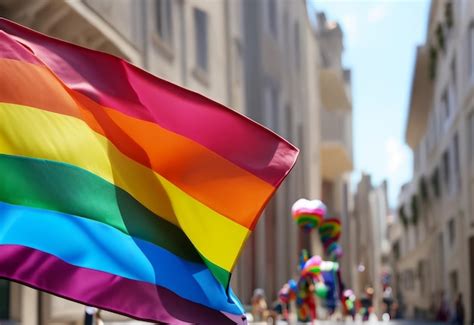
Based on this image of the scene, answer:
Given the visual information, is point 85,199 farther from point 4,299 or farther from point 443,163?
point 443,163

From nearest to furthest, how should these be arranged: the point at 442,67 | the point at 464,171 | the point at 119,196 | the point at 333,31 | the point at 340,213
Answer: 1. the point at 119,196
2. the point at 464,171
3. the point at 442,67
4. the point at 340,213
5. the point at 333,31

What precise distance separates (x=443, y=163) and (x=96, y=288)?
32.8m

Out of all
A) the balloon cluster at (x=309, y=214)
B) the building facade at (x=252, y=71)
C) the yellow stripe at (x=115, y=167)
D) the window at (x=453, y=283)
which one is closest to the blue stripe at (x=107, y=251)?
the yellow stripe at (x=115, y=167)

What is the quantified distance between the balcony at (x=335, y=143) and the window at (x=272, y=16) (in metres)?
9.02

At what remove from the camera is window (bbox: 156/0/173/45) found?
20.5 meters

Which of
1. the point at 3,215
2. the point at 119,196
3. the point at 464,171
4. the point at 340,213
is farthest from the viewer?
the point at 340,213

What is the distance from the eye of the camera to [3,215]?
19.7 feet

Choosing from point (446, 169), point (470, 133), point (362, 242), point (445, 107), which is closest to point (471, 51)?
point (470, 133)

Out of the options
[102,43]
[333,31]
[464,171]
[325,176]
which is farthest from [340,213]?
[102,43]

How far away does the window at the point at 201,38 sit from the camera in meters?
24.0

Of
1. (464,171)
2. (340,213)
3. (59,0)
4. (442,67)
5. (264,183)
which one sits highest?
(442,67)

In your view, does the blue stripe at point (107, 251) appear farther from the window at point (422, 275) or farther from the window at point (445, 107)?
the window at point (422, 275)

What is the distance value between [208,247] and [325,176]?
41.3m

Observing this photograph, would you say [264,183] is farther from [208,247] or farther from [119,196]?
[119,196]
